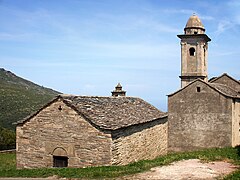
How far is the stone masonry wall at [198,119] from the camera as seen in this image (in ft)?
70.1

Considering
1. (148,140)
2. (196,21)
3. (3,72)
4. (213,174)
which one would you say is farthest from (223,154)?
(3,72)

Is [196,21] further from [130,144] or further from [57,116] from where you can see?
[57,116]

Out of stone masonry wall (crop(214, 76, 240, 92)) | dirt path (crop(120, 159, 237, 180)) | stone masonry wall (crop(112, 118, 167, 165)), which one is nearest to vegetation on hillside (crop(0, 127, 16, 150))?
stone masonry wall (crop(112, 118, 167, 165))

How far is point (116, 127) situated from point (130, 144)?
2.32 metres

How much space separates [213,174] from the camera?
1188 cm

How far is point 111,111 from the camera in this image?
17.6 metres

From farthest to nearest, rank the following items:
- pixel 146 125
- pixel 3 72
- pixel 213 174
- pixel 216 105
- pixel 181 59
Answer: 1. pixel 3 72
2. pixel 181 59
3. pixel 216 105
4. pixel 146 125
5. pixel 213 174

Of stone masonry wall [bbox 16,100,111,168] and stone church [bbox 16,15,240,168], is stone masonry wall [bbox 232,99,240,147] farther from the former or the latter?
stone masonry wall [bbox 16,100,111,168]

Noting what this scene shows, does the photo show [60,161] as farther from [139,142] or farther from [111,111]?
[139,142]

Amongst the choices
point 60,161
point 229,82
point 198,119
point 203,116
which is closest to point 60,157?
point 60,161

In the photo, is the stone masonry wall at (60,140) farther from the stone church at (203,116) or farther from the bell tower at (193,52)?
the bell tower at (193,52)

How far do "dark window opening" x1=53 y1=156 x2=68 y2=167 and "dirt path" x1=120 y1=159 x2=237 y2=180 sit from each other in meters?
5.02

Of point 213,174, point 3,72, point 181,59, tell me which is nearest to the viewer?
point 213,174

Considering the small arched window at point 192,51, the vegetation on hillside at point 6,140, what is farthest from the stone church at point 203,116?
the vegetation on hillside at point 6,140
